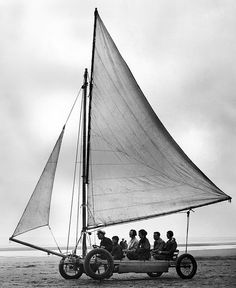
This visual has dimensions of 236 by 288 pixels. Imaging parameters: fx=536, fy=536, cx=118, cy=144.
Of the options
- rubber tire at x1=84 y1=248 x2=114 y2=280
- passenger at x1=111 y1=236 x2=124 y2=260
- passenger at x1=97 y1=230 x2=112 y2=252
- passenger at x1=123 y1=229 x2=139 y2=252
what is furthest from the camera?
passenger at x1=123 y1=229 x2=139 y2=252

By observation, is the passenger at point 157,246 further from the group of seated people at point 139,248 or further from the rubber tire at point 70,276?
the rubber tire at point 70,276

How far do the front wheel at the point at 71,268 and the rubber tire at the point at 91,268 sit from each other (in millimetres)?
1131

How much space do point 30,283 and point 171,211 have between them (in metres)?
4.93

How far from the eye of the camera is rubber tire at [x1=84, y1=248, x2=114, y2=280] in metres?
15.3

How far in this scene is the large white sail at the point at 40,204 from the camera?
1653 cm

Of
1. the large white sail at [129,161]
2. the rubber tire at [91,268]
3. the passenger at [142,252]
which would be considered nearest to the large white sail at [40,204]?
the large white sail at [129,161]

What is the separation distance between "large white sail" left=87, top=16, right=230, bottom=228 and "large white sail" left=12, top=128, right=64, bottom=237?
1.30 m

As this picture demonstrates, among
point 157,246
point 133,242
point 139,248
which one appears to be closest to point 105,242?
point 133,242

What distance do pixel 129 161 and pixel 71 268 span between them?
389 centimetres

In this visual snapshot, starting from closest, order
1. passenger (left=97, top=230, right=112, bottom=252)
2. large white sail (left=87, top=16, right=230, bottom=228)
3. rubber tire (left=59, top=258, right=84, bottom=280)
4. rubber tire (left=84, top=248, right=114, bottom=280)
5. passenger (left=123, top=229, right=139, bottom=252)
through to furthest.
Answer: rubber tire (left=84, top=248, right=114, bottom=280) < passenger (left=97, top=230, right=112, bottom=252) < rubber tire (left=59, top=258, right=84, bottom=280) < passenger (left=123, top=229, right=139, bottom=252) < large white sail (left=87, top=16, right=230, bottom=228)

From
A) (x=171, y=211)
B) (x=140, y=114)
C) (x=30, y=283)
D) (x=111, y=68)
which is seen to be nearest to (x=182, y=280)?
(x=171, y=211)

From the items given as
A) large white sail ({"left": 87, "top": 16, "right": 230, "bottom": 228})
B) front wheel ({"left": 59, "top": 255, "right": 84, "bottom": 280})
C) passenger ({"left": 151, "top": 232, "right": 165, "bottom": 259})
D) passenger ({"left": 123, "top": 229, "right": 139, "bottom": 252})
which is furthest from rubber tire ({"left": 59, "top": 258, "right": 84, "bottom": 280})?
passenger ({"left": 151, "top": 232, "right": 165, "bottom": 259})

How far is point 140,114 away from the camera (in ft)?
59.6

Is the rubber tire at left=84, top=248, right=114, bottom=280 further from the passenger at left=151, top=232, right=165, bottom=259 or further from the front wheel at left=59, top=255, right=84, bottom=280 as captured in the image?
the passenger at left=151, top=232, right=165, bottom=259
